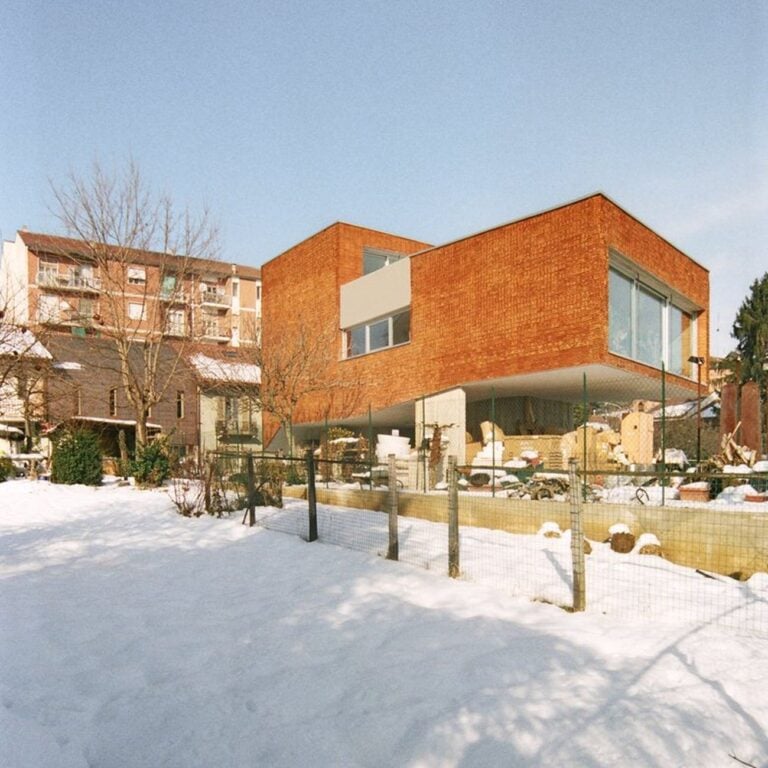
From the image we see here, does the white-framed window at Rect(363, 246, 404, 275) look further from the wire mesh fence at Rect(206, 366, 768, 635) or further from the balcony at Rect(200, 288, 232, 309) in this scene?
the balcony at Rect(200, 288, 232, 309)

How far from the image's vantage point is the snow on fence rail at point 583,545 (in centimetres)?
624

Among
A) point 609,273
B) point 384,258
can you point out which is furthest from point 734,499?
point 384,258

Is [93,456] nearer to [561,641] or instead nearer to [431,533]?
[431,533]

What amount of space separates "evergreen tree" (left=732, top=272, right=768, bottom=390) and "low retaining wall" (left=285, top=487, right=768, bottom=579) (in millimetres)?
27815

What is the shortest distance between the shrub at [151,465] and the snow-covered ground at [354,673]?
444 inches

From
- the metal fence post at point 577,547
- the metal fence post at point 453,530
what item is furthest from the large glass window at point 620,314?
the metal fence post at point 577,547

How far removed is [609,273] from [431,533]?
29.6ft

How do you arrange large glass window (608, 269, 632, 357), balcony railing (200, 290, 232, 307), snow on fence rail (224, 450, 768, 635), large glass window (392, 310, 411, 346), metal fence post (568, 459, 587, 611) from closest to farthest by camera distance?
metal fence post (568, 459, 587, 611)
snow on fence rail (224, 450, 768, 635)
large glass window (608, 269, 632, 357)
large glass window (392, 310, 411, 346)
balcony railing (200, 290, 232, 307)

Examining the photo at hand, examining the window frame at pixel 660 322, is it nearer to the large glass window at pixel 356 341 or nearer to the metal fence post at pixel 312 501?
the metal fence post at pixel 312 501

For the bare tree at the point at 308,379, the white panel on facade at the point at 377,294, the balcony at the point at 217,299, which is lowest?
the bare tree at the point at 308,379

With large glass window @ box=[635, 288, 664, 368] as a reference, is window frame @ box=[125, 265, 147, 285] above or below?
above

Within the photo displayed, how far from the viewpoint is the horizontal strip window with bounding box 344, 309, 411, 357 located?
65.0 ft

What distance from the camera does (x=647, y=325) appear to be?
17.0 metres

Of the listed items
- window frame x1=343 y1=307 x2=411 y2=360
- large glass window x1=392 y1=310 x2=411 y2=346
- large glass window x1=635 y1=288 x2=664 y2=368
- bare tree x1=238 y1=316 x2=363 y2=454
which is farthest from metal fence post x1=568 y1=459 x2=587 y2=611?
bare tree x1=238 y1=316 x2=363 y2=454
